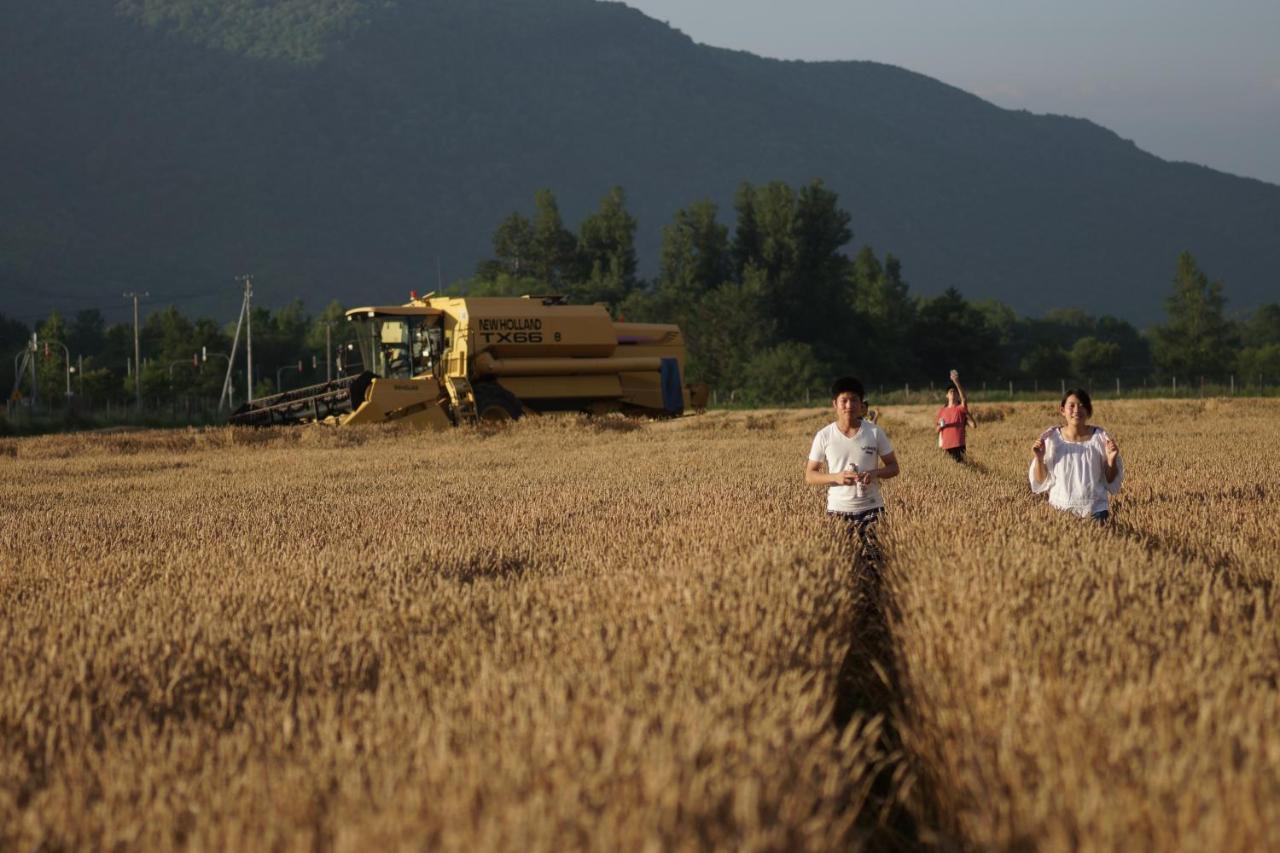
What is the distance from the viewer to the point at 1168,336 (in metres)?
95.3

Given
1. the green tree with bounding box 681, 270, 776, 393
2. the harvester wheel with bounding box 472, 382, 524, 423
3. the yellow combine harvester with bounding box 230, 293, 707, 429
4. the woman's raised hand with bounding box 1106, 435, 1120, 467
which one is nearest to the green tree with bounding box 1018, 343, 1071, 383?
the green tree with bounding box 681, 270, 776, 393

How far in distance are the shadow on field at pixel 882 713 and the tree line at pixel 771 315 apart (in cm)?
6118

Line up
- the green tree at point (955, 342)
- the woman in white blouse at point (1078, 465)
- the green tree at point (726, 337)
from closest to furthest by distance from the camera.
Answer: the woman in white blouse at point (1078, 465) < the green tree at point (726, 337) < the green tree at point (955, 342)

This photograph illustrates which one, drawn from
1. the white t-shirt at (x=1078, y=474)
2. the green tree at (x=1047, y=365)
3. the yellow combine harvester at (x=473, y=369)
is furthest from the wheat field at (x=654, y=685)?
the green tree at (x=1047, y=365)

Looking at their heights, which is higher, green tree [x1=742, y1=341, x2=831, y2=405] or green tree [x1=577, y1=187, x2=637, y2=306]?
green tree [x1=577, y1=187, x2=637, y2=306]

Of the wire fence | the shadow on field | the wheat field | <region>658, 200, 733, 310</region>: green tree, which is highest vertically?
<region>658, 200, 733, 310</region>: green tree

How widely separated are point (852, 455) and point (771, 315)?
74.0 m

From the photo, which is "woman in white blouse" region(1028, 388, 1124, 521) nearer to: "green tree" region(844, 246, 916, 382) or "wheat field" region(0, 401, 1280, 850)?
"wheat field" region(0, 401, 1280, 850)

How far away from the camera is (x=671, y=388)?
105 feet

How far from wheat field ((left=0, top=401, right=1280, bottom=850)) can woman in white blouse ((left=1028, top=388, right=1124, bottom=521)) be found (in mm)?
276

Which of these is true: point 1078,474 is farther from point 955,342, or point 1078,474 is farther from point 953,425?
point 955,342

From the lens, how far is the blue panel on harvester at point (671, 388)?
32.1 meters

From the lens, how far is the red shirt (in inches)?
719

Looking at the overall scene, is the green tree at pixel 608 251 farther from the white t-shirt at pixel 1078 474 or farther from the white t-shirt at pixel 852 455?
the white t-shirt at pixel 852 455
